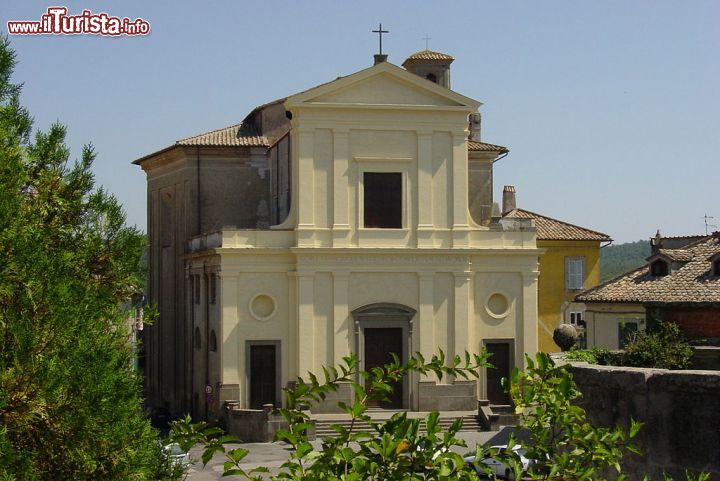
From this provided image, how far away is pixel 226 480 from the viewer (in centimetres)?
2911

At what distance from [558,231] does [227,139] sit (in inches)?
664

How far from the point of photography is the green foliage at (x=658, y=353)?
11.7 meters

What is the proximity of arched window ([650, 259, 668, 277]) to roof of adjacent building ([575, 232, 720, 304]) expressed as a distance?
12 centimetres

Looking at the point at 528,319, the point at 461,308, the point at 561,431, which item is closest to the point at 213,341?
the point at 461,308

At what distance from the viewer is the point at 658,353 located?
11750 millimetres

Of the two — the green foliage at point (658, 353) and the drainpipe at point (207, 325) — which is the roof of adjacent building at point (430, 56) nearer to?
the drainpipe at point (207, 325)

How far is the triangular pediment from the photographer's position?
35375 millimetres

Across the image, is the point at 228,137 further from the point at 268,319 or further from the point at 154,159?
the point at 268,319

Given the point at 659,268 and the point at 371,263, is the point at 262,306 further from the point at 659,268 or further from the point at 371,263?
the point at 659,268

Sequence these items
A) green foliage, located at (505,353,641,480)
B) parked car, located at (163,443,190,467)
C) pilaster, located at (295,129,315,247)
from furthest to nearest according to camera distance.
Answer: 1. pilaster, located at (295,129,315,247)
2. parked car, located at (163,443,190,467)
3. green foliage, located at (505,353,641,480)

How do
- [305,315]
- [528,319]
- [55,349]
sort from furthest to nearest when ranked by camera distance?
[528,319] < [305,315] < [55,349]

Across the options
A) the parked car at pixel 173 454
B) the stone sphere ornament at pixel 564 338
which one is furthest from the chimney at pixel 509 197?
the parked car at pixel 173 454

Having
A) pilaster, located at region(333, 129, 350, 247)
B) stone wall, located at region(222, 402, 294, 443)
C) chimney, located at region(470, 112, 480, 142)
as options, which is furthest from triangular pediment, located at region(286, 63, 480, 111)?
chimney, located at region(470, 112, 480, 142)

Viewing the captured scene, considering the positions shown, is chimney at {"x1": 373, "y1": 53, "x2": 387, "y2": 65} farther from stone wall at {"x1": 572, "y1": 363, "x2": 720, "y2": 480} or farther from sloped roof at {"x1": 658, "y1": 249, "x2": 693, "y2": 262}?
stone wall at {"x1": 572, "y1": 363, "x2": 720, "y2": 480}
